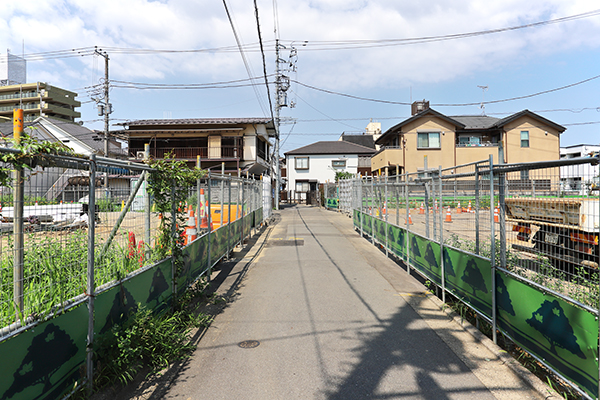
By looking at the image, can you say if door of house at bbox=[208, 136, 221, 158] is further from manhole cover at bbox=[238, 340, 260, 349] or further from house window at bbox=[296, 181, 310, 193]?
manhole cover at bbox=[238, 340, 260, 349]

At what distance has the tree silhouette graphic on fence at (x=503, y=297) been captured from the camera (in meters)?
3.81

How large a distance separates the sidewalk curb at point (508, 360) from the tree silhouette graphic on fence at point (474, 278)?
493 millimetres

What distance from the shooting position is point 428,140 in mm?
31828

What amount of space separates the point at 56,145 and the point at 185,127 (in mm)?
30337

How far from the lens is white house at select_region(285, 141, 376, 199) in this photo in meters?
50.3

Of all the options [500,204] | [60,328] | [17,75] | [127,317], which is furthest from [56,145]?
[17,75]

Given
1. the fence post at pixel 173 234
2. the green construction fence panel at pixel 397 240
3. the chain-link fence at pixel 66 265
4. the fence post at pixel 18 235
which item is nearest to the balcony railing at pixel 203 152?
the green construction fence panel at pixel 397 240

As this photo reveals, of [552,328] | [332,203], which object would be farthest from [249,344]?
[332,203]

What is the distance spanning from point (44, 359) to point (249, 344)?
7.14 feet

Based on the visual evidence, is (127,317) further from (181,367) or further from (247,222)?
(247,222)

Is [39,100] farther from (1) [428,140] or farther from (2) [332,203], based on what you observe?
(1) [428,140]

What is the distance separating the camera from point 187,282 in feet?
18.9

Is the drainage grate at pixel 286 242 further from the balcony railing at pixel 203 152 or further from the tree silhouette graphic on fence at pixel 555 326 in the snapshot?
the balcony railing at pixel 203 152

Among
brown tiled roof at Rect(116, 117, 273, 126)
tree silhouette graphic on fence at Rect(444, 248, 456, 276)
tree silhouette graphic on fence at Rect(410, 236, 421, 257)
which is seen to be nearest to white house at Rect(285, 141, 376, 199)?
brown tiled roof at Rect(116, 117, 273, 126)
